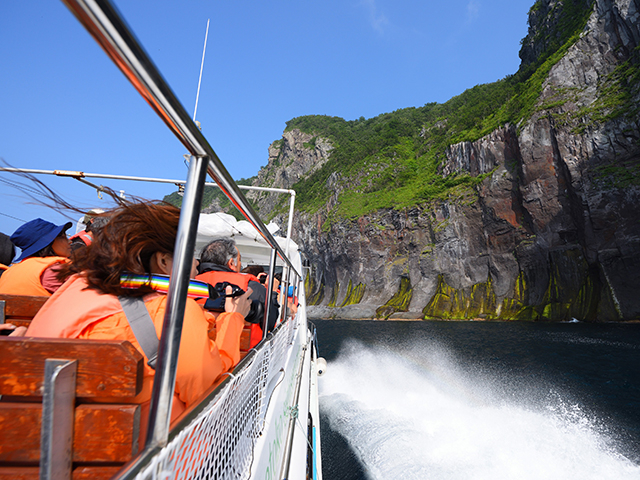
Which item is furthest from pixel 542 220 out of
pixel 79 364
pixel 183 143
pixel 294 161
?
pixel 294 161

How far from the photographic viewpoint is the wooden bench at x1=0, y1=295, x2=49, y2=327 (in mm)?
1390

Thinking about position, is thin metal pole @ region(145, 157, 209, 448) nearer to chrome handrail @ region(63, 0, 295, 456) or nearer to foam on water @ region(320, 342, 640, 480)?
chrome handrail @ region(63, 0, 295, 456)

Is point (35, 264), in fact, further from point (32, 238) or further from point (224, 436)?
point (224, 436)

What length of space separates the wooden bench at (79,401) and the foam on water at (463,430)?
4696 millimetres

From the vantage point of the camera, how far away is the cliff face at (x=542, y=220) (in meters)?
22.1

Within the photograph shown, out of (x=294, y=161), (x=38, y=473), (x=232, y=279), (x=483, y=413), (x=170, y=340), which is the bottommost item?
(x=483, y=413)

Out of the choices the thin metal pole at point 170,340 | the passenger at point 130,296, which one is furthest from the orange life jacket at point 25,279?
the thin metal pole at point 170,340

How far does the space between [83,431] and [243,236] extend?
4.44 metres

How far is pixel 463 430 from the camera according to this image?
5.27 m

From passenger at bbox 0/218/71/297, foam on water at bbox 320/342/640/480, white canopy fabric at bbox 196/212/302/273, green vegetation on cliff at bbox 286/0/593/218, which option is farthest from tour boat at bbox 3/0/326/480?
green vegetation on cliff at bbox 286/0/593/218

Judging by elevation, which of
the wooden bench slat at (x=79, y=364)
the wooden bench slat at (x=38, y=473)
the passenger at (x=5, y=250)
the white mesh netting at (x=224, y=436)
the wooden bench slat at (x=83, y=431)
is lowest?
the white mesh netting at (x=224, y=436)

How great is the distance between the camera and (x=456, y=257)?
32.3 metres

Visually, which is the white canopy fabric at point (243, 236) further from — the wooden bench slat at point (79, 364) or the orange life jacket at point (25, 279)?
the wooden bench slat at point (79, 364)

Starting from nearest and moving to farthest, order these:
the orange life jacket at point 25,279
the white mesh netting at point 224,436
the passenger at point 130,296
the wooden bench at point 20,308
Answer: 1. the white mesh netting at point 224,436
2. the passenger at point 130,296
3. the wooden bench at point 20,308
4. the orange life jacket at point 25,279
